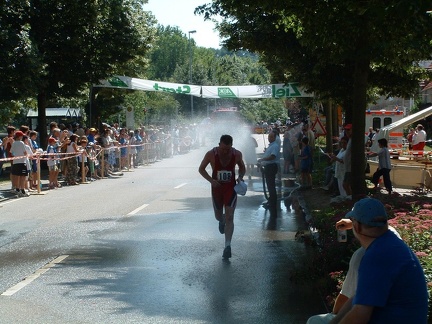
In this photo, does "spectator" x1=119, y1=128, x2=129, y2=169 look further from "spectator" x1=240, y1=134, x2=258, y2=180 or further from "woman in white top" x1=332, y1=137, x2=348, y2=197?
"woman in white top" x1=332, y1=137, x2=348, y2=197

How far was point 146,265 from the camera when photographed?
9836mm

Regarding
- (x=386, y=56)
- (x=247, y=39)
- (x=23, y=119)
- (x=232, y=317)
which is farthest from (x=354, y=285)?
(x=23, y=119)

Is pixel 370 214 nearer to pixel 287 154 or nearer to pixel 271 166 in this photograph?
pixel 271 166

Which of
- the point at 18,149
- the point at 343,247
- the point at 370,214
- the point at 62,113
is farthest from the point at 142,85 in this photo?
the point at 370,214

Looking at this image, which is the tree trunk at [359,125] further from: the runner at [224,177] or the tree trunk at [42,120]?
the tree trunk at [42,120]

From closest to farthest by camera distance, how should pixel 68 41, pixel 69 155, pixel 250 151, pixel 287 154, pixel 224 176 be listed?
pixel 224 176 < pixel 69 155 < pixel 250 151 < pixel 68 41 < pixel 287 154

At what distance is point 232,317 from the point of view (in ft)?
23.6

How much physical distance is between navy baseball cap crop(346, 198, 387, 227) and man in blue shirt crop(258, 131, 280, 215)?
12.2 metres

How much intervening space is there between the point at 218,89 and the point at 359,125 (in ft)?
73.9

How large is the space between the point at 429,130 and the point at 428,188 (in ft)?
100

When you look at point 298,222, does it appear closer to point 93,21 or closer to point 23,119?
point 93,21

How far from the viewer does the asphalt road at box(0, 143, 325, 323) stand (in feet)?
Result: 24.4

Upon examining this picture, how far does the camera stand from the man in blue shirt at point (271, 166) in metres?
16.6

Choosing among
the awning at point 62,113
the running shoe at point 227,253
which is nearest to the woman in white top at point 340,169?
the running shoe at point 227,253
